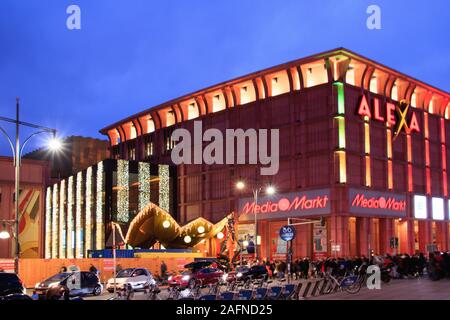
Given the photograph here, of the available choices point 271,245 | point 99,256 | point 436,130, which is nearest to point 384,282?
point 99,256

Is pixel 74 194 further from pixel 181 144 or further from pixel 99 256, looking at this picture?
pixel 99 256

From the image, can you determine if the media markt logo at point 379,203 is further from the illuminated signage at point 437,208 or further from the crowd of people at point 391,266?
the crowd of people at point 391,266

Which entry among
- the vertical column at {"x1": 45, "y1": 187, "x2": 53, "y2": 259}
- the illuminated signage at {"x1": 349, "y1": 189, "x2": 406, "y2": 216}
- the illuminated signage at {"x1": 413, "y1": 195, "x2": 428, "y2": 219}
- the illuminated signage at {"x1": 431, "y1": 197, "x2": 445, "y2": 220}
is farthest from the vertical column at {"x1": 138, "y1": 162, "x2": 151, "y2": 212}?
the illuminated signage at {"x1": 431, "y1": 197, "x2": 445, "y2": 220}

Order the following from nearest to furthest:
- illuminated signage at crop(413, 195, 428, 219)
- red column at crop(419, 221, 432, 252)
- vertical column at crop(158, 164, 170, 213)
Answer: illuminated signage at crop(413, 195, 428, 219) < red column at crop(419, 221, 432, 252) < vertical column at crop(158, 164, 170, 213)

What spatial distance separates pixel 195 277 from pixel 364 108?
3213 cm

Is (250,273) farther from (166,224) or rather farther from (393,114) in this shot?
(393,114)

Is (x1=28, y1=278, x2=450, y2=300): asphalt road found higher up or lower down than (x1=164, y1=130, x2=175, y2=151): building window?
lower down

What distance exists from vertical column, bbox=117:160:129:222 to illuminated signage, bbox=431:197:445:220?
117ft

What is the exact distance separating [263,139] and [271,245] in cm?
1190

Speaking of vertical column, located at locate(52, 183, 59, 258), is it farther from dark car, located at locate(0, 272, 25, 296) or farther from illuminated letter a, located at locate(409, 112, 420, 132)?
dark car, located at locate(0, 272, 25, 296)

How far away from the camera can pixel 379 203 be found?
64000 millimetres

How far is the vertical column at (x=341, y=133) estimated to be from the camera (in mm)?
61031

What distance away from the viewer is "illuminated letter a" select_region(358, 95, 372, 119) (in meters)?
62.4
